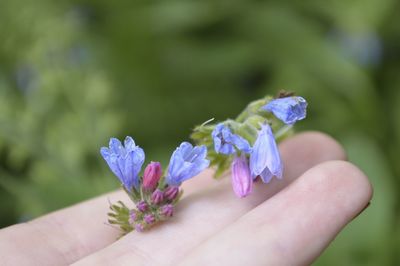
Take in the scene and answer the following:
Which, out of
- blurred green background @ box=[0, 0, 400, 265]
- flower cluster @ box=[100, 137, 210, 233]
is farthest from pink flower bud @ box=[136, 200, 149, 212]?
blurred green background @ box=[0, 0, 400, 265]

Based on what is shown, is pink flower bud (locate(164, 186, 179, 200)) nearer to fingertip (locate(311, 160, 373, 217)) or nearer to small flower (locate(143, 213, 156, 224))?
small flower (locate(143, 213, 156, 224))

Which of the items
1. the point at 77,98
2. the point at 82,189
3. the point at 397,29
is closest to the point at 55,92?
the point at 77,98

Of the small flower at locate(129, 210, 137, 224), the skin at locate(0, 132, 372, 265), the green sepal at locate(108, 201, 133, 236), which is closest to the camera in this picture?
the skin at locate(0, 132, 372, 265)

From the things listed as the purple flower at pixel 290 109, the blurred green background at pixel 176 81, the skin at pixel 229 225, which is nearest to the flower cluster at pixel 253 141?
the purple flower at pixel 290 109

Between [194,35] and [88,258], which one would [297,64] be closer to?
[194,35]

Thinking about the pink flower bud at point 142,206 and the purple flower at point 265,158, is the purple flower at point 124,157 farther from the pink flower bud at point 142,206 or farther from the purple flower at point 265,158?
the purple flower at point 265,158

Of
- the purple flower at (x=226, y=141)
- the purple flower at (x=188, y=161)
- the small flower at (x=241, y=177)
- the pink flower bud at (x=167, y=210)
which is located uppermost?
the purple flower at (x=226, y=141)

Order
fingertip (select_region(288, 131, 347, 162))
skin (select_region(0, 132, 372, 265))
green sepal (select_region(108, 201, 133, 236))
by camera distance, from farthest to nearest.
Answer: fingertip (select_region(288, 131, 347, 162))
green sepal (select_region(108, 201, 133, 236))
skin (select_region(0, 132, 372, 265))
